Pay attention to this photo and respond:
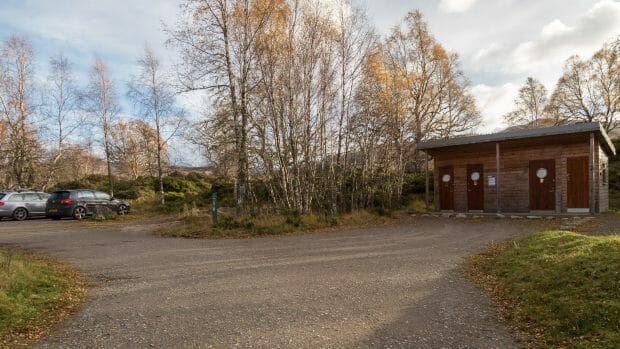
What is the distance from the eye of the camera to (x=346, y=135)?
16.5 m

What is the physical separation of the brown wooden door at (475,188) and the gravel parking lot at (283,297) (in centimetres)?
763

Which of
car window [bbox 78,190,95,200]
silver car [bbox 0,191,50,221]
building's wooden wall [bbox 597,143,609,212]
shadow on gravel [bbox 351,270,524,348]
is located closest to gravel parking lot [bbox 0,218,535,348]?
shadow on gravel [bbox 351,270,524,348]

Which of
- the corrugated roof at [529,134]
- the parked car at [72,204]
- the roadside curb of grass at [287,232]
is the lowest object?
the roadside curb of grass at [287,232]

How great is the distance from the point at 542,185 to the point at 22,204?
910 inches

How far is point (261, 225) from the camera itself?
12.0 meters

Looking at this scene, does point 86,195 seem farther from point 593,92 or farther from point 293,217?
point 593,92

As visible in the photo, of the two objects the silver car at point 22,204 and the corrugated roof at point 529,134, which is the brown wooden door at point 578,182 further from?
the silver car at point 22,204

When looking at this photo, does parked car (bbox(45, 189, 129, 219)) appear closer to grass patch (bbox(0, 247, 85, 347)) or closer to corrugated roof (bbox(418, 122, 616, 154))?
grass patch (bbox(0, 247, 85, 347))

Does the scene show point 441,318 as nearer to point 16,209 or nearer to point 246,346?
point 246,346

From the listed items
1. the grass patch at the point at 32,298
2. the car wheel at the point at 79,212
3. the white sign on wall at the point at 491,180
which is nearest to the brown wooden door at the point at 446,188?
the white sign on wall at the point at 491,180

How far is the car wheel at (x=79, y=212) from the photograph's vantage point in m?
17.7

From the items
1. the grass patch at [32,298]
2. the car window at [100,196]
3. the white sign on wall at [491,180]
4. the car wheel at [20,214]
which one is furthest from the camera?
the car window at [100,196]

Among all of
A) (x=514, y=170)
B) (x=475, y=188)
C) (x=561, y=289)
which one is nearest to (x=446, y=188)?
(x=475, y=188)

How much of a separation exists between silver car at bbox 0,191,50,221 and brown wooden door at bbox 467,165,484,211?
20.4 meters
